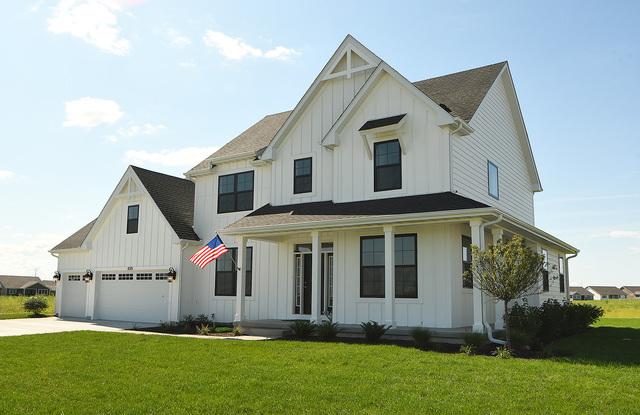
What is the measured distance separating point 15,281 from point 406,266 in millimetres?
99377

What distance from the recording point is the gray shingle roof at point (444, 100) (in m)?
17.5

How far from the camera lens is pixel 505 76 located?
2023cm

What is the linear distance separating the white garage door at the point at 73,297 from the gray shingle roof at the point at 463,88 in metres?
17.3

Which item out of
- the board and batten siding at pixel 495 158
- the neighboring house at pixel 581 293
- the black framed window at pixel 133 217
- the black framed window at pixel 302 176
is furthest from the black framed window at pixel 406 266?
the neighboring house at pixel 581 293

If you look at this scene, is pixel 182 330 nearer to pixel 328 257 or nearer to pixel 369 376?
pixel 328 257

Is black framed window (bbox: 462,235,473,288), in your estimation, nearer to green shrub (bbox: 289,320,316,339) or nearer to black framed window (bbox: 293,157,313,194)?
green shrub (bbox: 289,320,316,339)

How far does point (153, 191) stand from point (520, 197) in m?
14.5

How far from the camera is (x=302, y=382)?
8.85 m

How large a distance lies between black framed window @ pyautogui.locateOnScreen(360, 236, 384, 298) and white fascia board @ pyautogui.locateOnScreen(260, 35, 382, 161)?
514 cm

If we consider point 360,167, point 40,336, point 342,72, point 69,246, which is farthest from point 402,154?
point 69,246

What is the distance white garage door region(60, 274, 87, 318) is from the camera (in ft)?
84.8

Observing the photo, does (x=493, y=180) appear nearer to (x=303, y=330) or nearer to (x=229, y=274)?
(x=303, y=330)

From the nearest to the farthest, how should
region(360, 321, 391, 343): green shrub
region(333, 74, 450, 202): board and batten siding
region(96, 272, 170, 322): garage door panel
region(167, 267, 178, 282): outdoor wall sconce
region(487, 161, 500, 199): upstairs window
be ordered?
region(360, 321, 391, 343): green shrub → region(333, 74, 450, 202): board and batten siding → region(487, 161, 500, 199): upstairs window → region(167, 267, 178, 282): outdoor wall sconce → region(96, 272, 170, 322): garage door panel

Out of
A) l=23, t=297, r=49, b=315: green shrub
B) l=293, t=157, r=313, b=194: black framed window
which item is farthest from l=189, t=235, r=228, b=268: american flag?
l=23, t=297, r=49, b=315: green shrub
